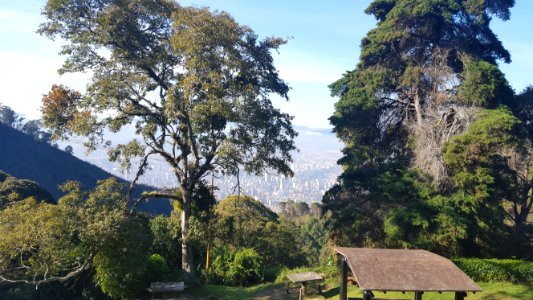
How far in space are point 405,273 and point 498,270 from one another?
903 cm

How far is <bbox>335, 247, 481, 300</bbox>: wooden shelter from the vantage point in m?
7.96

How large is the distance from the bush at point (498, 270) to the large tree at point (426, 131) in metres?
1.32

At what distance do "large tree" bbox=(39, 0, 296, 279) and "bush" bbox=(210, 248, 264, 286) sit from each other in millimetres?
1652

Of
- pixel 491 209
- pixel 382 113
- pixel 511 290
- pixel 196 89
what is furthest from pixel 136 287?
pixel 382 113

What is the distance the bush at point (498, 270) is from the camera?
581 inches

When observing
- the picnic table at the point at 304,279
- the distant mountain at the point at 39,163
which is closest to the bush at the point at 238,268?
the picnic table at the point at 304,279

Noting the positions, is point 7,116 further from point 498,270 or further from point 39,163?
point 498,270

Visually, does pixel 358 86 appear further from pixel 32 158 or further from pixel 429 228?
pixel 32 158

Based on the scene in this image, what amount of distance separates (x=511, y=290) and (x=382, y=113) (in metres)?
12.9

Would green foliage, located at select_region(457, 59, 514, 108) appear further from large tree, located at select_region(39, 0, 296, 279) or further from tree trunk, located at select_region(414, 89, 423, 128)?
large tree, located at select_region(39, 0, 296, 279)

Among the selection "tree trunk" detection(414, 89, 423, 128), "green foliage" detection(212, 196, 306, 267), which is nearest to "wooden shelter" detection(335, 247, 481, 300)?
"green foliage" detection(212, 196, 306, 267)

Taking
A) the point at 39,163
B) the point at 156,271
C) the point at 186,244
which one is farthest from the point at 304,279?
the point at 39,163

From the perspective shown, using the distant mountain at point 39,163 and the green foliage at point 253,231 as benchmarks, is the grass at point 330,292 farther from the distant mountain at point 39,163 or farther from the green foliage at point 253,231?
the distant mountain at point 39,163

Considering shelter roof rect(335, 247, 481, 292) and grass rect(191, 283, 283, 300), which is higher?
shelter roof rect(335, 247, 481, 292)
